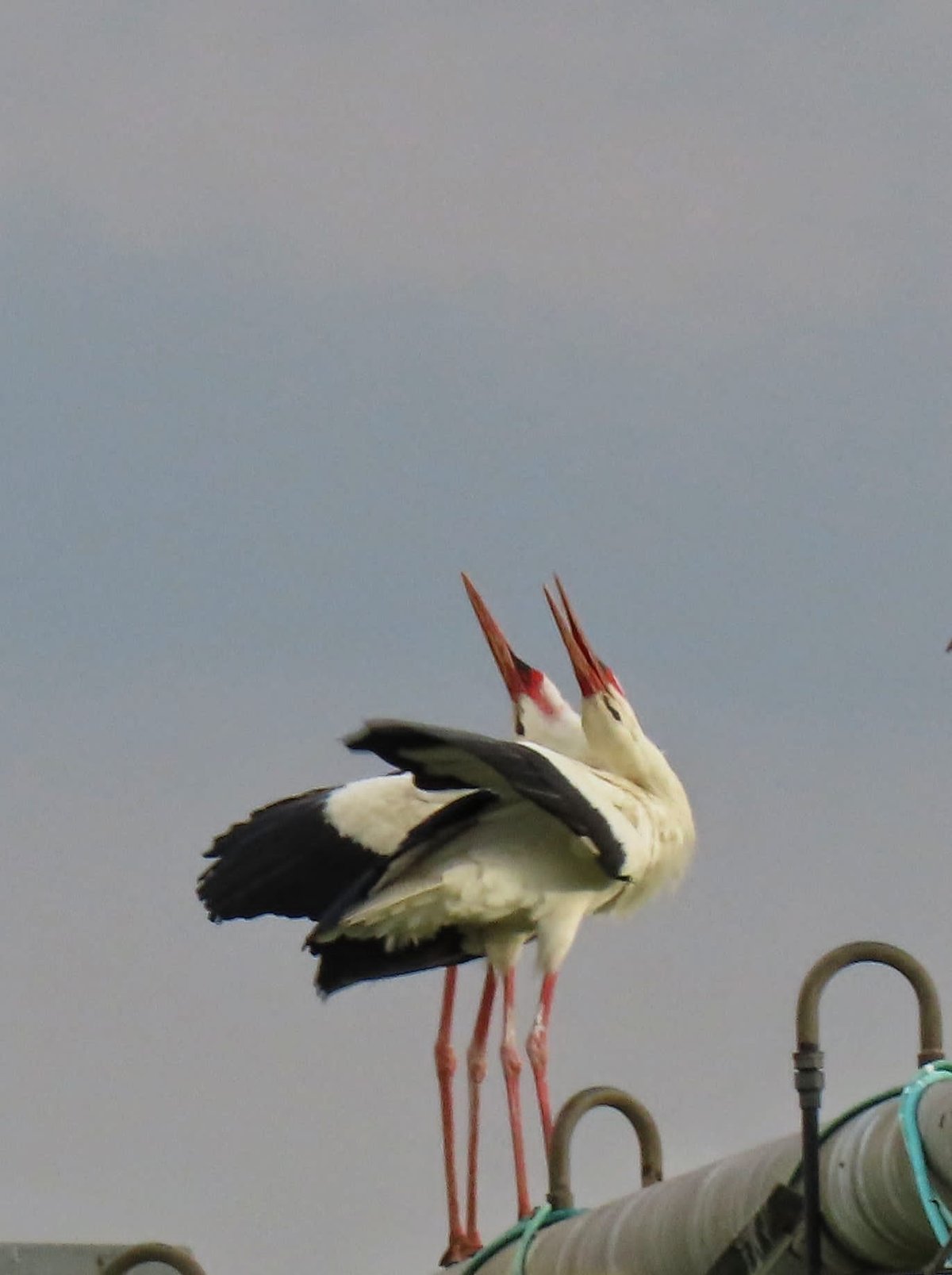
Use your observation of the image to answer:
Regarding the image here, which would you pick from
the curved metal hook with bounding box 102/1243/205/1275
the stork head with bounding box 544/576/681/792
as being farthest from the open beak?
the curved metal hook with bounding box 102/1243/205/1275

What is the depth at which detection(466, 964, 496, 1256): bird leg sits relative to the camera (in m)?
11.0

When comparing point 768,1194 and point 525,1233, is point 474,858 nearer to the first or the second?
point 525,1233

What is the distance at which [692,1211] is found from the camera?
5340 millimetres

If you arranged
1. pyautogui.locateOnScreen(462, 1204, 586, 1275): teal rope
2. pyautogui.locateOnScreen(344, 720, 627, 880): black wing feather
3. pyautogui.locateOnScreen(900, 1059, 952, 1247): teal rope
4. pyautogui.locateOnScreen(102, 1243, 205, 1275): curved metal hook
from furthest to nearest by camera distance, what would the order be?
pyautogui.locateOnScreen(344, 720, 627, 880): black wing feather
pyautogui.locateOnScreen(102, 1243, 205, 1275): curved metal hook
pyautogui.locateOnScreen(462, 1204, 586, 1275): teal rope
pyautogui.locateOnScreen(900, 1059, 952, 1247): teal rope

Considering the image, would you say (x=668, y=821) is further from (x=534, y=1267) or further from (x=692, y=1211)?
(x=692, y=1211)

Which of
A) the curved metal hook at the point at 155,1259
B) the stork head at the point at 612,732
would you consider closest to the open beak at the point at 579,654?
the stork head at the point at 612,732

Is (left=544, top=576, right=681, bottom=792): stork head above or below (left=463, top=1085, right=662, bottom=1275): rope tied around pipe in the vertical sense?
above

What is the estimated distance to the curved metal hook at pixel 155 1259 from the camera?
26.3 ft

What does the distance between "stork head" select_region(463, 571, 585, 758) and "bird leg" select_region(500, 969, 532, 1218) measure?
1.28 metres

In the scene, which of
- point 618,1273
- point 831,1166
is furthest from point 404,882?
point 831,1166

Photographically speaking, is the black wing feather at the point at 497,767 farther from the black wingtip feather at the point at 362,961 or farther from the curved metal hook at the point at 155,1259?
the curved metal hook at the point at 155,1259

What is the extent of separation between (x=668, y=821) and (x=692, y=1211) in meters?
6.10

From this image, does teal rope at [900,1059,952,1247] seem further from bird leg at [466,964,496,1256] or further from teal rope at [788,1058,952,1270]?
bird leg at [466,964,496,1256]

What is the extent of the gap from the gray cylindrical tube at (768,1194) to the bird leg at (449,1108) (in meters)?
4.76
